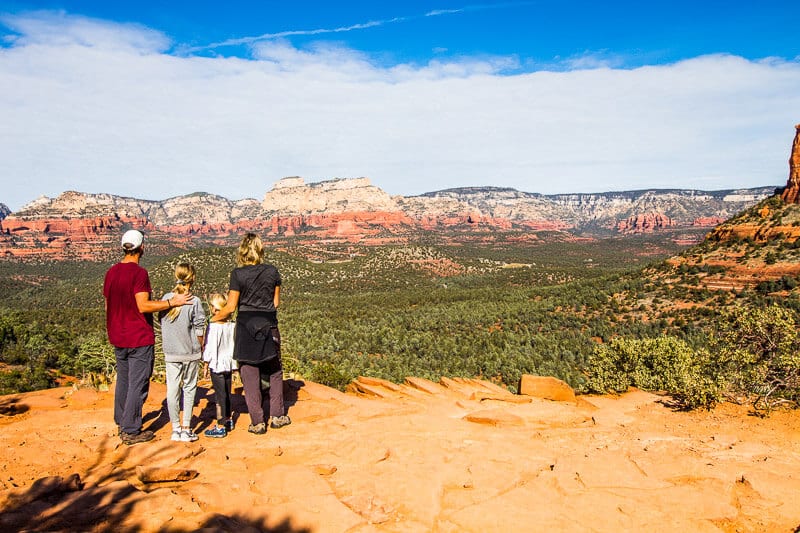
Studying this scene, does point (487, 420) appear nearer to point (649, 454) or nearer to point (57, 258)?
point (649, 454)

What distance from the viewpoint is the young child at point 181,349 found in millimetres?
5895

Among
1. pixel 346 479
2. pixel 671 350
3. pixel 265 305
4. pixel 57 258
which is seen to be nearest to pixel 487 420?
pixel 346 479

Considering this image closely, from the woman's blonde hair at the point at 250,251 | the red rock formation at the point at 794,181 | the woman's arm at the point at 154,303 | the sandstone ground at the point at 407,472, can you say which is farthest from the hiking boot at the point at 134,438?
the red rock formation at the point at 794,181

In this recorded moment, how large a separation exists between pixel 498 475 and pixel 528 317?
4219cm

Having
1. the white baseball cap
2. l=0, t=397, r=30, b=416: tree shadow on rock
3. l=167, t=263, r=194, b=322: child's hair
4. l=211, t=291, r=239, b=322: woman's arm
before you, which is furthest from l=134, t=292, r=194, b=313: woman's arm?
l=0, t=397, r=30, b=416: tree shadow on rock

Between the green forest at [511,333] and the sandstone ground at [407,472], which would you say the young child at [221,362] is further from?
the green forest at [511,333]

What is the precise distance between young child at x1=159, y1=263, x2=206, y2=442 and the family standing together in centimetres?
1

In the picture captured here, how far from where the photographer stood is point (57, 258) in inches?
4966

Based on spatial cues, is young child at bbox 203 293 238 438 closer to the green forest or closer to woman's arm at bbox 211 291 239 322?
woman's arm at bbox 211 291 239 322

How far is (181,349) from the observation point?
5953mm

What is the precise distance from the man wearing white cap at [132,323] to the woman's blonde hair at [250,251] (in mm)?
965

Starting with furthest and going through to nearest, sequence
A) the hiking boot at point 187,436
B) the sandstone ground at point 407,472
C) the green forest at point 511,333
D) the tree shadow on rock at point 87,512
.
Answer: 1. the green forest at point 511,333
2. the hiking boot at point 187,436
3. the sandstone ground at point 407,472
4. the tree shadow on rock at point 87,512

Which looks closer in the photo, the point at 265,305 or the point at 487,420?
the point at 265,305

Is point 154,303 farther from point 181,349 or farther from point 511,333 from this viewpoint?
point 511,333
